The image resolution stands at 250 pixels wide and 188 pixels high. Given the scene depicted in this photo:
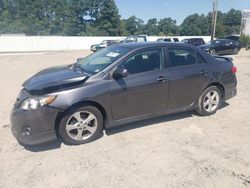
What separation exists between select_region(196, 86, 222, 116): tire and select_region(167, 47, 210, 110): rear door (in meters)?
0.18

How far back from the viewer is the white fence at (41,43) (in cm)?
3231

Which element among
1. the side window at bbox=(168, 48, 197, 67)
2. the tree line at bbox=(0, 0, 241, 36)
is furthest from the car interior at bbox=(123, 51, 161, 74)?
the tree line at bbox=(0, 0, 241, 36)

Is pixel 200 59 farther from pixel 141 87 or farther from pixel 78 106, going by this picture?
pixel 78 106

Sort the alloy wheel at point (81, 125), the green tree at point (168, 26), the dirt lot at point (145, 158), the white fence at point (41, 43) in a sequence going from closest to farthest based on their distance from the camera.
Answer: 1. the dirt lot at point (145, 158)
2. the alloy wheel at point (81, 125)
3. the white fence at point (41, 43)
4. the green tree at point (168, 26)

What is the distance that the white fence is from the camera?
3231 cm

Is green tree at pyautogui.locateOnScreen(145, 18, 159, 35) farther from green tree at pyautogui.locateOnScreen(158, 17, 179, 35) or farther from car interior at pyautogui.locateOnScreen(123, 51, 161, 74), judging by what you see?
car interior at pyautogui.locateOnScreen(123, 51, 161, 74)

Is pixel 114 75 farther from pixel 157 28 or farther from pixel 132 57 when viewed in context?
pixel 157 28

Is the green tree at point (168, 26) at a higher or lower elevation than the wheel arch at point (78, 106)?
higher

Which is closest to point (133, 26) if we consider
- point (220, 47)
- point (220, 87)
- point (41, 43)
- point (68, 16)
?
point (68, 16)

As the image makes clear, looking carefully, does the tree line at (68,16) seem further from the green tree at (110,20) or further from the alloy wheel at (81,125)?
the alloy wheel at (81,125)

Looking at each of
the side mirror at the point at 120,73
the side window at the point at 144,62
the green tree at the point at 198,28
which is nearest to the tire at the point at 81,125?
the side mirror at the point at 120,73

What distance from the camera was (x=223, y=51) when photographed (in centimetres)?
1942

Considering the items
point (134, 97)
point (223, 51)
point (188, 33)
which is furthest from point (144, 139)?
point (188, 33)

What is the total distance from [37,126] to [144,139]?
1.77 m
